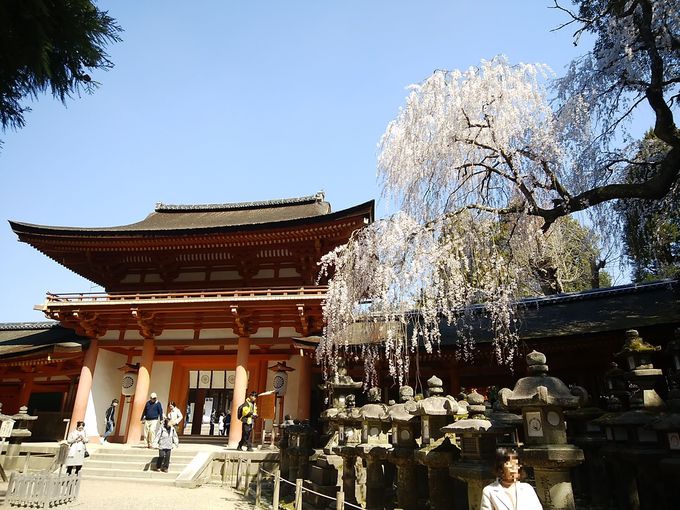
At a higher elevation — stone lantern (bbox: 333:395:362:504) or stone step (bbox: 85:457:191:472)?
stone lantern (bbox: 333:395:362:504)

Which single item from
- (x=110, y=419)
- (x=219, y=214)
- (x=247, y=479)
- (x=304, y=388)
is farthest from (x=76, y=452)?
(x=219, y=214)

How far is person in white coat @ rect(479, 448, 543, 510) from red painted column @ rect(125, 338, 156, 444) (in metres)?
14.3

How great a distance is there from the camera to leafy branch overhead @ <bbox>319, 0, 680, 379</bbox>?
6.66m

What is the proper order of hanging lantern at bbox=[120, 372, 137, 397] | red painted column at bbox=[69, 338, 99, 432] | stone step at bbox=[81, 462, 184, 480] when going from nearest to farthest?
stone step at bbox=[81, 462, 184, 480] → red painted column at bbox=[69, 338, 99, 432] → hanging lantern at bbox=[120, 372, 137, 397]

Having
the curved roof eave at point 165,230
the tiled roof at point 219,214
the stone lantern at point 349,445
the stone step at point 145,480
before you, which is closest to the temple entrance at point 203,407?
the stone step at point 145,480

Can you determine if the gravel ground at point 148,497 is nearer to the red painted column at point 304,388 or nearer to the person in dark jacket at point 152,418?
the person in dark jacket at point 152,418

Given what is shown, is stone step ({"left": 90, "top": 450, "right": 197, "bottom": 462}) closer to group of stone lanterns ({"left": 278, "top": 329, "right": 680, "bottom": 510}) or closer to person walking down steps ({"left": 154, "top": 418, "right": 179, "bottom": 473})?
person walking down steps ({"left": 154, "top": 418, "right": 179, "bottom": 473})

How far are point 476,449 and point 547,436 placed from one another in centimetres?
95

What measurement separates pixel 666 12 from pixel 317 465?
400 inches

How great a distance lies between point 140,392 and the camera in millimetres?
15023

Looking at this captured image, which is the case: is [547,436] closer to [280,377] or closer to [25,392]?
[280,377]

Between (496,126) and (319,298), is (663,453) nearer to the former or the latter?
(496,126)

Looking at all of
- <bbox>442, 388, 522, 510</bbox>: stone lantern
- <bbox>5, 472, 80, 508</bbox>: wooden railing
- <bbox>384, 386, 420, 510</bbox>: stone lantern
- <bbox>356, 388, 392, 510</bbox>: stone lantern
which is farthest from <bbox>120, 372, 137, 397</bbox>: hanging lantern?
<bbox>442, 388, 522, 510</bbox>: stone lantern

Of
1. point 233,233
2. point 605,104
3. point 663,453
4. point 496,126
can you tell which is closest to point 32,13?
point 496,126
